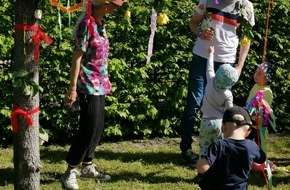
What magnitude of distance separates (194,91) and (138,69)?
46.4 inches

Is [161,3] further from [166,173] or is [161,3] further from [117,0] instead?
[166,173]

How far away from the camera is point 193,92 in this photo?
209 inches

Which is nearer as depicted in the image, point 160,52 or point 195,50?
point 195,50

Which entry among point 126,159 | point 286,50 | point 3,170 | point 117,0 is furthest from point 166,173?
point 286,50

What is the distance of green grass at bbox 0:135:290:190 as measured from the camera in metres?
4.85

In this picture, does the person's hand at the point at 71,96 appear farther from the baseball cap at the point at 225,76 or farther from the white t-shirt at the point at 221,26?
the white t-shirt at the point at 221,26

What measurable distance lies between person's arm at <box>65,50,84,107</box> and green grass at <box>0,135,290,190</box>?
2.89 ft

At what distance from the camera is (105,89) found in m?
4.57

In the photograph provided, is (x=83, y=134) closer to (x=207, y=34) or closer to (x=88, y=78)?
(x=88, y=78)

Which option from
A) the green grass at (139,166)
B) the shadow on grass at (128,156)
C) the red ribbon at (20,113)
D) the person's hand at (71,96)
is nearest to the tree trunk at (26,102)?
the red ribbon at (20,113)

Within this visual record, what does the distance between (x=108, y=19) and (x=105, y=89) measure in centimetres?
183

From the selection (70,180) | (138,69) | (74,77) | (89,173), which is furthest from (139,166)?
(74,77)

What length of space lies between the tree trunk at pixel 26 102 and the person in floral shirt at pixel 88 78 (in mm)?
1002

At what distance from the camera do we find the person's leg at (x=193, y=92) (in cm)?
525
